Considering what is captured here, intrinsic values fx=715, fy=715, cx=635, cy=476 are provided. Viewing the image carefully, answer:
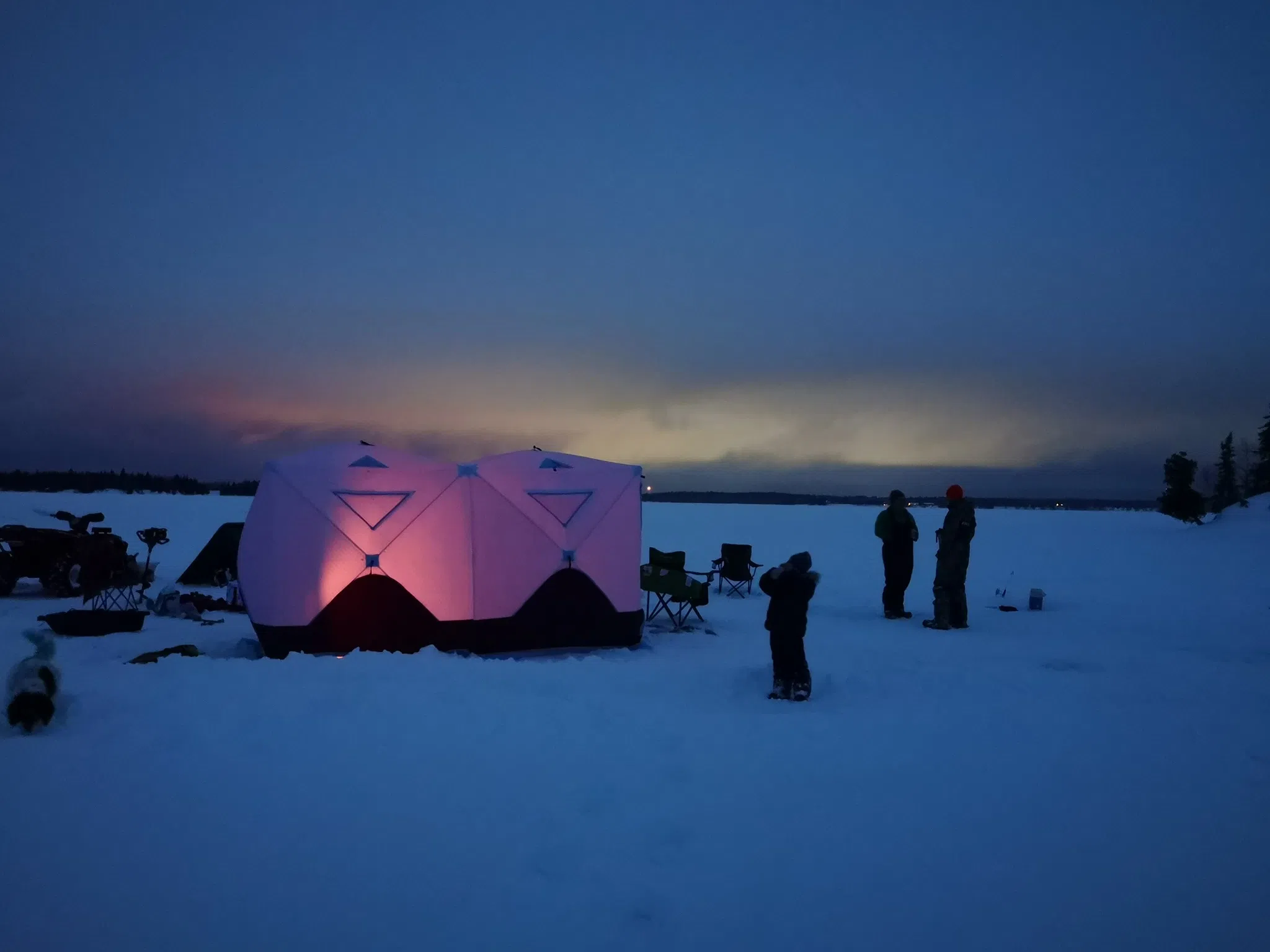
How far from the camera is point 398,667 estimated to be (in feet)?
23.2

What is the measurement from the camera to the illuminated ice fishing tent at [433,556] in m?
8.13

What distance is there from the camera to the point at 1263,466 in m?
33.4

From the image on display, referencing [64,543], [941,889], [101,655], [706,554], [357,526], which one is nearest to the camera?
[941,889]

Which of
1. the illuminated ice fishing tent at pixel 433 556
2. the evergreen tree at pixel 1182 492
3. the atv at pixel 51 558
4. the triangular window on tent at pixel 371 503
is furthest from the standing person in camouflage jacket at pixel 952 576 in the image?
the evergreen tree at pixel 1182 492

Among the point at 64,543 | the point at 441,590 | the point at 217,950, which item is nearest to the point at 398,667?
the point at 441,590

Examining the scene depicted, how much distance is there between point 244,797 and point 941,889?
12.4 ft

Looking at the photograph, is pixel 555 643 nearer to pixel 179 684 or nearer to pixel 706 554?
pixel 179 684

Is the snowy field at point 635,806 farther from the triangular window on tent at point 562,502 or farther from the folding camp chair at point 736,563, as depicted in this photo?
the folding camp chair at point 736,563

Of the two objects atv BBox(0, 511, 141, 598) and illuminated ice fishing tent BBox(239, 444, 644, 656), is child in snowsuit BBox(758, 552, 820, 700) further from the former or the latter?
atv BBox(0, 511, 141, 598)

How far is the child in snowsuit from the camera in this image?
645 centimetres

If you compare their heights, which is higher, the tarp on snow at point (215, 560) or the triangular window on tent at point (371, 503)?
the triangular window on tent at point (371, 503)

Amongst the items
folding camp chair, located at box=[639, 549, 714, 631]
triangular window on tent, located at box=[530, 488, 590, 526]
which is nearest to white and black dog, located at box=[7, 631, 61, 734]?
triangular window on tent, located at box=[530, 488, 590, 526]

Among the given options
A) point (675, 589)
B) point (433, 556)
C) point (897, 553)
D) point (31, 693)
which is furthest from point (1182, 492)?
point (31, 693)

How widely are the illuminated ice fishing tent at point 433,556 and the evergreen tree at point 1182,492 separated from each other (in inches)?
1088
